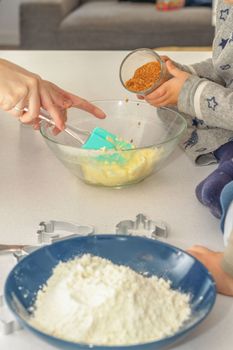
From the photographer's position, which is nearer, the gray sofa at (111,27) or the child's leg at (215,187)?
the child's leg at (215,187)

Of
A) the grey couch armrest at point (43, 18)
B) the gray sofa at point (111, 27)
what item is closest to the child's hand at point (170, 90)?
the gray sofa at point (111, 27)

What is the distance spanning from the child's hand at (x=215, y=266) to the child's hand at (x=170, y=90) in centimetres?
38

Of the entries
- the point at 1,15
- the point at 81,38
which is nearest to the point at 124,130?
the point at 81,38

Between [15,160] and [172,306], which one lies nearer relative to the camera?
[172,306]

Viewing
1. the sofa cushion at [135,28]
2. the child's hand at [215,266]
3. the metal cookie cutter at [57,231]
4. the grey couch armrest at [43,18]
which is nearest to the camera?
the child's hand at [215,266]

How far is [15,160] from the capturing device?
1.15 metres

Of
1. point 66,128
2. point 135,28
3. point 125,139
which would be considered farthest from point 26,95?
point 135,28

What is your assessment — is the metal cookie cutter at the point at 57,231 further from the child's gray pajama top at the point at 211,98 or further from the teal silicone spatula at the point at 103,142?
the child's gray pajama top at the point at 211,98

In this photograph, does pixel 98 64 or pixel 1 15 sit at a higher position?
pixel 98 64

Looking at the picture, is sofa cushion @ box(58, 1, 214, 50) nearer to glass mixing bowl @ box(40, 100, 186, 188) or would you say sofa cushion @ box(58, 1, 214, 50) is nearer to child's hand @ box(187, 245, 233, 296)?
glass mixing bowl @ box(40, 100, 186, 188)

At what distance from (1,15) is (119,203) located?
12.2 feet

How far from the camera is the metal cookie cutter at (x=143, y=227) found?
2.99ft

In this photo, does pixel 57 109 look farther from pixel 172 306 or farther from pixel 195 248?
pixel 172 306

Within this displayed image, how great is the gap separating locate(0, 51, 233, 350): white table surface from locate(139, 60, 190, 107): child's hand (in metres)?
0.08
